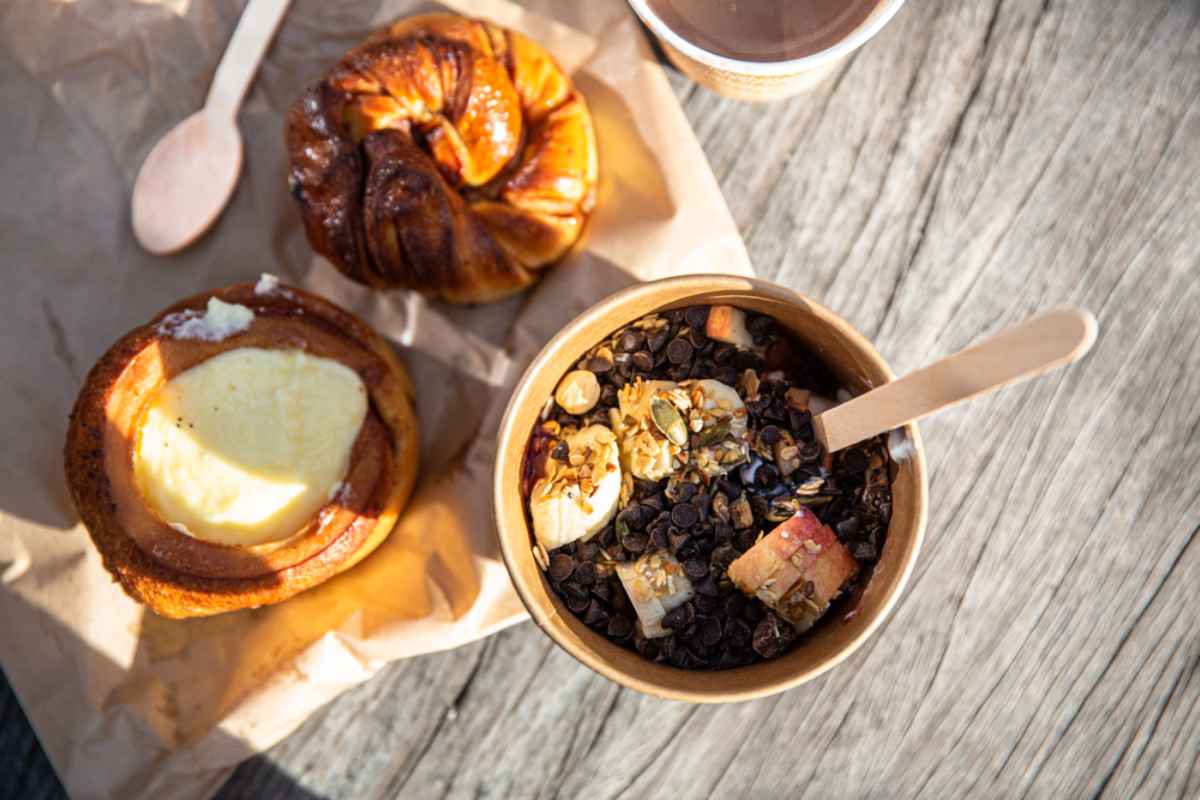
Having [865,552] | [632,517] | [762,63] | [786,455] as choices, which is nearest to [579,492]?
[632,517]

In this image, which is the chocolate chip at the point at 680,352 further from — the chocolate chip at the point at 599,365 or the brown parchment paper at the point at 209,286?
the brown parchment paper at the point at 209,286

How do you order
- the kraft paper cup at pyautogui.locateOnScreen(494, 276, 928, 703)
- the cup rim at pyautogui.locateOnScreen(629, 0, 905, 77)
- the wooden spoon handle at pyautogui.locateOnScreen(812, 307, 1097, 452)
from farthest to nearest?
the cup rim at pyautogui.locateOnScreen(629, 0, 905, 77) < the kraft paper cup at pyautogui.locateOnScreen(494, 276, 928, 703) < the wooden spoon handle at pyautogui.locateOnScreen(812, 307, 1097, 452)

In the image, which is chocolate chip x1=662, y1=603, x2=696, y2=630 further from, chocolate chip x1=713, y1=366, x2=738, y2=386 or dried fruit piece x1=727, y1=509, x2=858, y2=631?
chocolate chip x1=713, y1=366, x2=738, y2=386

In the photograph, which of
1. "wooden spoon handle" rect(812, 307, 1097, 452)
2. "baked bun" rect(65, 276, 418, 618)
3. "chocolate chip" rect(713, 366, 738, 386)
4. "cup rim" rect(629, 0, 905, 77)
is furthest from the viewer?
"baked bun" rect(65, 276, 418, 618)

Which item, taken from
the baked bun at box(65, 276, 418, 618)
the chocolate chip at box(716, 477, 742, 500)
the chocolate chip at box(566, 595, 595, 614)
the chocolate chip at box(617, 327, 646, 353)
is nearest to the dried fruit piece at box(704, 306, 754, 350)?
the chocolate chip at box(617, 327, 646, 353)

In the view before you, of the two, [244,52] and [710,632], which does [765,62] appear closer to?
[710,632]

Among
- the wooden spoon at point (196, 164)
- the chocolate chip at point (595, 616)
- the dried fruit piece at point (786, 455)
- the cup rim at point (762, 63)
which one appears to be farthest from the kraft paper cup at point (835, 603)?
the wooden spoon at point (196, 164)

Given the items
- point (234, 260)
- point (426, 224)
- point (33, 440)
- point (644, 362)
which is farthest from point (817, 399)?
point (33, 440)
